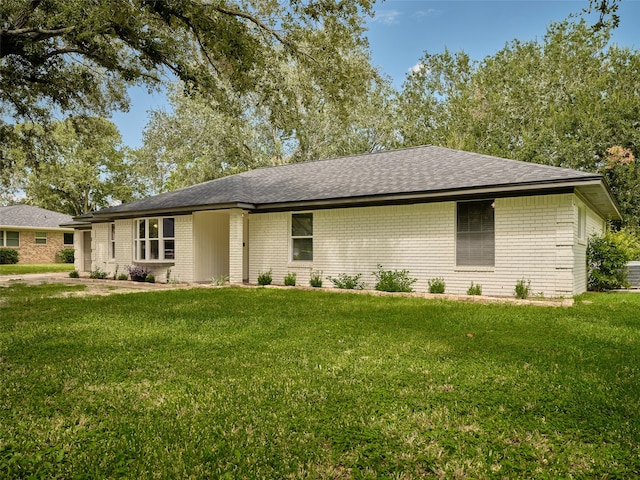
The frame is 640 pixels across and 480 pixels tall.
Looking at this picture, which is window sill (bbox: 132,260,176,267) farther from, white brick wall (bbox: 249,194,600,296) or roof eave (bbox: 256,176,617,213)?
roof eave (bbox: 256,176,617,213)

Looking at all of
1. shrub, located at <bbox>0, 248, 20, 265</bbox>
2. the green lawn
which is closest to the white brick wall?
the green lawn

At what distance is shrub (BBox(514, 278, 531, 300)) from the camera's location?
1029 cm

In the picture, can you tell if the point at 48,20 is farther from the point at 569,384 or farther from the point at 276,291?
the point at 569,384

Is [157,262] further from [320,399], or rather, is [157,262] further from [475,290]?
[320,399]

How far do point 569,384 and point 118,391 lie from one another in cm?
415

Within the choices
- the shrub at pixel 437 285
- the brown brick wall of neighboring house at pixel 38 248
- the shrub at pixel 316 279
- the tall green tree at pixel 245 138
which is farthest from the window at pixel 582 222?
the brown brick wall of neighboring house at pixel 38 248

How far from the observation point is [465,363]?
15.5 feet

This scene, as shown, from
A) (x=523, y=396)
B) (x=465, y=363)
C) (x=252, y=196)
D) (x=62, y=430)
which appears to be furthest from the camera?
(x=252, y=196)

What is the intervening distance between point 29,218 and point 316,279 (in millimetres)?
28611

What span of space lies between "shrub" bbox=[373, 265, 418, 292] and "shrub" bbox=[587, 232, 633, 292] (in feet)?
18.9

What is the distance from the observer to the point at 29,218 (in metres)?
32.0

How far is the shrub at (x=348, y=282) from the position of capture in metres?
12.6

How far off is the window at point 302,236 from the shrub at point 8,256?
84.8ft

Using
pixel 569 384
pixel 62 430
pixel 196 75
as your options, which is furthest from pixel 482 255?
pixel 62 430
